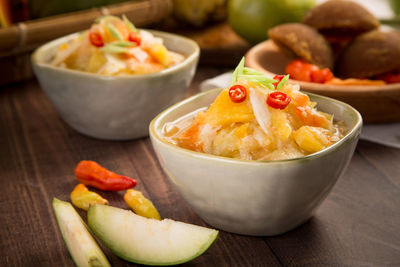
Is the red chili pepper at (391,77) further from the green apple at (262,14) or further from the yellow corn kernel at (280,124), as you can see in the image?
the yellow corn kernel at (280,124)

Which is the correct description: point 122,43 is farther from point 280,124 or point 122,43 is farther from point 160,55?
point 280,124

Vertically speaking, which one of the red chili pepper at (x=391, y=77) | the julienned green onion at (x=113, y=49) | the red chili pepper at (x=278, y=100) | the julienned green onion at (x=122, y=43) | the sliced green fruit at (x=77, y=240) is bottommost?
the sliced green fruit at (x=77, y=240)

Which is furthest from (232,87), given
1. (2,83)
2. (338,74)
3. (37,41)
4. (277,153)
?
(2,83)

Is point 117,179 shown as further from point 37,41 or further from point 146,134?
point 37,41

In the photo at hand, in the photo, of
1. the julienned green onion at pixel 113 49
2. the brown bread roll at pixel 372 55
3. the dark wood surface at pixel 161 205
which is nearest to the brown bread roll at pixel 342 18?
the brown bread roll at pixel 372 55

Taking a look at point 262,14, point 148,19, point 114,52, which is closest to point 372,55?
point 262,14
